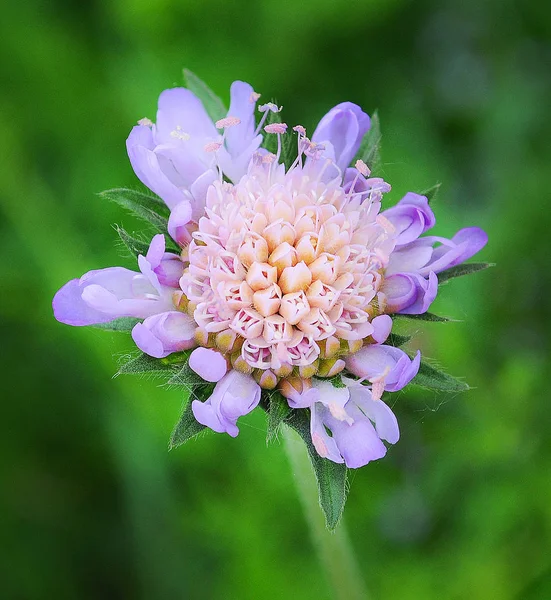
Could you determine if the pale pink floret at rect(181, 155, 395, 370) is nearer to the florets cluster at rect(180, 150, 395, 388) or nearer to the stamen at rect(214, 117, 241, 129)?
the florets cluster at rect(180, 150, 395, 388)

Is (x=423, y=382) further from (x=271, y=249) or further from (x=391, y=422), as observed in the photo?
(x=271, y=249)

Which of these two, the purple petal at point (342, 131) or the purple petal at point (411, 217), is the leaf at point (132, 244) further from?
the purple petal at point (411, 217)

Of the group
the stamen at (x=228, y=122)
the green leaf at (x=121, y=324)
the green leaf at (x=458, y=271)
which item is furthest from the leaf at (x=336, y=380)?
the stamen at (x=228, y=122)

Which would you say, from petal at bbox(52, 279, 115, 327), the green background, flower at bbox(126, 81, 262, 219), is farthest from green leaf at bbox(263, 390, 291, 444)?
the green background

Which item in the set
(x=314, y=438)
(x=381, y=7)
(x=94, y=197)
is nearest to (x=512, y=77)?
(x=381, y=7)

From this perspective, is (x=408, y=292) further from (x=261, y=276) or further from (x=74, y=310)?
(x=74, y=310)

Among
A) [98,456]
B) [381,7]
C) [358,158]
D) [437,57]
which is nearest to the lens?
[358,158]
